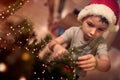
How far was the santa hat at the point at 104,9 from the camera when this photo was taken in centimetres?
70

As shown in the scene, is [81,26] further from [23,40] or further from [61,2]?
[61,2]

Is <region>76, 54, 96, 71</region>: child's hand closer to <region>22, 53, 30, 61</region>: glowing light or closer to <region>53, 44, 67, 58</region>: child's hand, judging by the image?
<region>53, 44, 67, 58</region>: child's hand

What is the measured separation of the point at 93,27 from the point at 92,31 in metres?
0.01

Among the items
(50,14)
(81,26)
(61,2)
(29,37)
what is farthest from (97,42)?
(61,2)

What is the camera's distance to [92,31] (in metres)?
0.71

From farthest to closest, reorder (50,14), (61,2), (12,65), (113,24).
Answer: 1. (61,2)
2. (50,14)
3. (113,24)
4. (12,65)

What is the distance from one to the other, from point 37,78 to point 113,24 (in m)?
0.28

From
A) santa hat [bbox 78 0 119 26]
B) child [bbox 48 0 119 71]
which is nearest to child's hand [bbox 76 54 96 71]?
child [bbox 48 0 119 71]

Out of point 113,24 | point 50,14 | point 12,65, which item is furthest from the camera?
point 50,14

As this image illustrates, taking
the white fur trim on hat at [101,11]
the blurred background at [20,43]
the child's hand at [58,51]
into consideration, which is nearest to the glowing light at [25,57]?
the blurred background at [20,43]

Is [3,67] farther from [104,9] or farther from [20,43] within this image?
[104,9]

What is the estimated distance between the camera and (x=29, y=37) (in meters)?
0.73

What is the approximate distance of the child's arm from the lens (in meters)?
0.72

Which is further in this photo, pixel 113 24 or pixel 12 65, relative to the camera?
pixel 113 24
